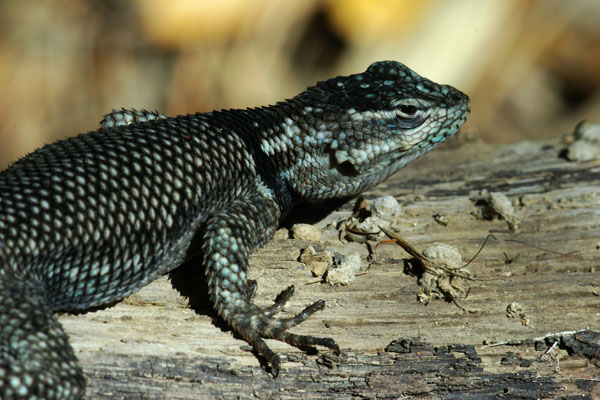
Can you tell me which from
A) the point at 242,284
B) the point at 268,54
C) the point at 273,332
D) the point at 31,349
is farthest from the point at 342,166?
the point at 268,54

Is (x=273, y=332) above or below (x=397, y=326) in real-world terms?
Result: below

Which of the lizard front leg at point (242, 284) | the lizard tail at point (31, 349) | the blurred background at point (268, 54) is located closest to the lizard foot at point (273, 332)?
the lizard front leg at point (242, 284)

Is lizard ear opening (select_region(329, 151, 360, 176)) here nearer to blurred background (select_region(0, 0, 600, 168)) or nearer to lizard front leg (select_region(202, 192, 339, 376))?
lizard front leg (select_region(202, 192, 339, 376))

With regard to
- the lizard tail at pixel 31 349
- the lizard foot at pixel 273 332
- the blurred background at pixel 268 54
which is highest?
the blurred background at pixel 268 54

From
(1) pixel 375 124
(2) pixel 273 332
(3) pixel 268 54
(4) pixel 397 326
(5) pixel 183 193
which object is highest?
(3) pixel 268 54

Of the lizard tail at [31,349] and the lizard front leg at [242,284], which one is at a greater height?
the lizard front leg at [242,284]

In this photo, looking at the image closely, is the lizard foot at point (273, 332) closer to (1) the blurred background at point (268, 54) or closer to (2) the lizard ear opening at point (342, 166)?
(2) the lizard ear opening at point (342, 166)

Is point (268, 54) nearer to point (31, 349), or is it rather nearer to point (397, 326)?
point (397, 326)
